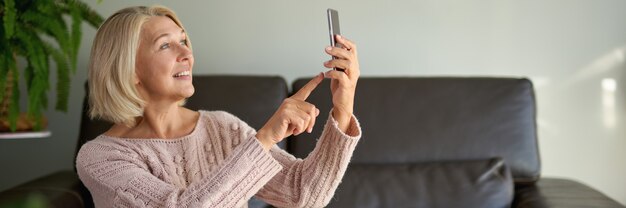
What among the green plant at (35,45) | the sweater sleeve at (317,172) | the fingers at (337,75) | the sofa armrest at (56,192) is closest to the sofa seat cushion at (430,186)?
the sweater sleeve at (317,172)

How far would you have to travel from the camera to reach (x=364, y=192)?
1.96 meters

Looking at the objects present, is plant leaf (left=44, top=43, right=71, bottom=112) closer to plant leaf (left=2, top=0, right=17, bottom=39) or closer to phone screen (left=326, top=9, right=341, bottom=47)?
plant leaf (left=2, top=0, right=17, bottom=39)

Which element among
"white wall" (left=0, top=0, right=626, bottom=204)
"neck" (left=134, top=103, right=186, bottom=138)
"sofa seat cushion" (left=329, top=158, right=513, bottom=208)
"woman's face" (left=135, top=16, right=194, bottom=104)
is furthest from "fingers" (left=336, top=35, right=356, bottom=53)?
"white wall" (left=0, top=0, right=626, bottom=204)

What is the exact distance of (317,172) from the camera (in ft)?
4.38

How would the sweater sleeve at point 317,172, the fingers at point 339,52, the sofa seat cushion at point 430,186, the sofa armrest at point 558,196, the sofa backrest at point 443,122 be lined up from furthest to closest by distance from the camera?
the sofa backrest at point 443,122
the sofa seat cushion at point 430,186
the sofa armrest at point 558,196
the sweater sleeve at point 317,172
the fingers at point 339,52

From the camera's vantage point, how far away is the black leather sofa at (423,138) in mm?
1950

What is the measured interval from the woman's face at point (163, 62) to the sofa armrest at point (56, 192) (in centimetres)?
54

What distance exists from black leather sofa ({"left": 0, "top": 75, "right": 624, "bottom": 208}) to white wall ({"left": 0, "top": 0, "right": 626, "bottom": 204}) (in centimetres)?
31

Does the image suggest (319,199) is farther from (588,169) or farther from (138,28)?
A: (588,169)

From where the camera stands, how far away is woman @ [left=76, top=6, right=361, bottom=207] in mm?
1184

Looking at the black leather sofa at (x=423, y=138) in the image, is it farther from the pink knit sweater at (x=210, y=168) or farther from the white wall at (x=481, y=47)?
the pink knit sweater at (x=210, y=168)

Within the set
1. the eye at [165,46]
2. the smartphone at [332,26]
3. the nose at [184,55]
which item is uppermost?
the smartphone at [332,26]

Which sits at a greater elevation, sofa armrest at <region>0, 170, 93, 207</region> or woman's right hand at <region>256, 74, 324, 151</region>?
woman's right hand at <region>256, 74, 324, 151</region>

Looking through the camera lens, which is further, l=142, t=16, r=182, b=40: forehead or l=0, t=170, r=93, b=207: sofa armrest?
l=0, t=170, r=93, b=207: sofa armrest
